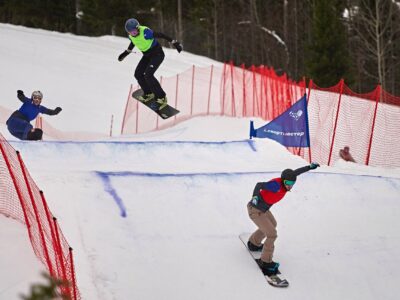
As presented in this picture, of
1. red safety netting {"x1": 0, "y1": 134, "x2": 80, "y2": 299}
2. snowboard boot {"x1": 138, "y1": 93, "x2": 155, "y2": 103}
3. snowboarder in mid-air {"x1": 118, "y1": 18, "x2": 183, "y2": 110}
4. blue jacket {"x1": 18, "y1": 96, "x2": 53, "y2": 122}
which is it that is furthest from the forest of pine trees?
red safety netting {"x1": 0, "y1": 134, "x2": 80, "y2": 299}

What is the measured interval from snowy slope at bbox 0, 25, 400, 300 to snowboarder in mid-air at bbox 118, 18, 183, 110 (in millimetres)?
1749

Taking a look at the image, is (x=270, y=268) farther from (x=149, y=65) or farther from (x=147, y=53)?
(x=147, y=53)

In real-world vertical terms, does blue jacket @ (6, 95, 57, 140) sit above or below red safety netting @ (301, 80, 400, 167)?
above

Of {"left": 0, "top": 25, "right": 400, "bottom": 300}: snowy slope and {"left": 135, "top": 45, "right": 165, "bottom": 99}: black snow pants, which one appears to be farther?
{"left": 135, "top": 45, "right": 165, "bottom": 99}: black snow pants

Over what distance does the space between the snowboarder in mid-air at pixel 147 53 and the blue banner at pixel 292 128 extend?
2.18 metres

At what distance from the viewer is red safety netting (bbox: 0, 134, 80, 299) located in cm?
549

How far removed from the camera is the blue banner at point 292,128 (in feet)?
38.1

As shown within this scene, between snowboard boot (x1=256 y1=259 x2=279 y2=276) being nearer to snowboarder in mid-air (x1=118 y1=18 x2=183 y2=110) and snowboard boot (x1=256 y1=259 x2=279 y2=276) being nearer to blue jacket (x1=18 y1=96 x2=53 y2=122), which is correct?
snowboarder in mid-air (x1=118 y1=18 x2=183 y2=110)

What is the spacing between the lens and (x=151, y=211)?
26.4ft

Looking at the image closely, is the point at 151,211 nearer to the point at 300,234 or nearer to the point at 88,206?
the point at 88,206

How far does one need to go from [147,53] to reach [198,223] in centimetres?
495

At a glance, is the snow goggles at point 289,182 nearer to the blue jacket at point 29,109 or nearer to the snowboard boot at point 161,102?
the snowboard boot at point 161,102

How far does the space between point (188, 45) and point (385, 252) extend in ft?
158

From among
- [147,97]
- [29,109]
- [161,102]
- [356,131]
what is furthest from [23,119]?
[356,131]
